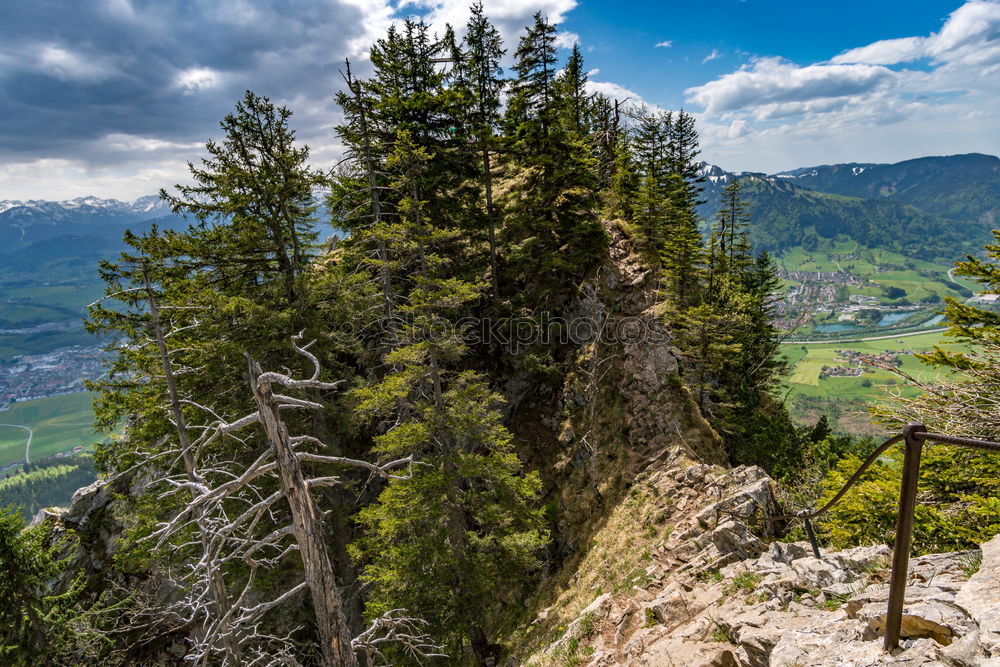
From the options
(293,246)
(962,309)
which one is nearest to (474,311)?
(293,246)

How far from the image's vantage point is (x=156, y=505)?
14.0 m

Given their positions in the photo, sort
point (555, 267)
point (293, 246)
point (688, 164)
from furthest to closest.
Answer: point (688, 164) < point (555, 267) < point (293, 246)

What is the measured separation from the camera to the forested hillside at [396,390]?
1254 cm

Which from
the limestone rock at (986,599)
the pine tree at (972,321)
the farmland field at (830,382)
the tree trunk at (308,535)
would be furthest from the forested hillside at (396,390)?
the farmland field at (830,382)

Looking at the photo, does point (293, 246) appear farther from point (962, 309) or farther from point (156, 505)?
point (962, 309)

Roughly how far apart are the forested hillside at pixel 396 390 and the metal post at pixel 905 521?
5.84 meters

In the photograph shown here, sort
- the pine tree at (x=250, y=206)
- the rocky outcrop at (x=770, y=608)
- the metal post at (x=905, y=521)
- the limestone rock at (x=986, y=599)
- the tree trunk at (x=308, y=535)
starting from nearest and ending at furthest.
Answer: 1. the metal post at (x=905, y=521)
2. the limestone rock at (x=986, y=599)
3. the rocky outcrop at (x=770, y=608)
4. the tree trunk at (x=308, y=535)
5. the pine tree at (x=250, y=206)

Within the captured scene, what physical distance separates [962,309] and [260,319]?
67.9 feet

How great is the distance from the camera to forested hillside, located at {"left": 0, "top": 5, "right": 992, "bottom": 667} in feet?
41.1

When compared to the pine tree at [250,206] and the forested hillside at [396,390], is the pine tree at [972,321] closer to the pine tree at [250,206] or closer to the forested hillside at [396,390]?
the forested hillside at [396,390]

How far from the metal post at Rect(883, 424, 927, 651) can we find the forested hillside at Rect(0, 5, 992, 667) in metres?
5.84

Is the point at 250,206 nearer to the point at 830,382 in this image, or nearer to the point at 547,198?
the point at 547,198

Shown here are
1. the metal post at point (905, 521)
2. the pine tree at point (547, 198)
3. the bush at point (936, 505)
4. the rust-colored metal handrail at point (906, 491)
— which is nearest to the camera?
the rust-colored metal handrail at point (906, 491)

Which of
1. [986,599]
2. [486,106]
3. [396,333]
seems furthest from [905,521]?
[486,106]
